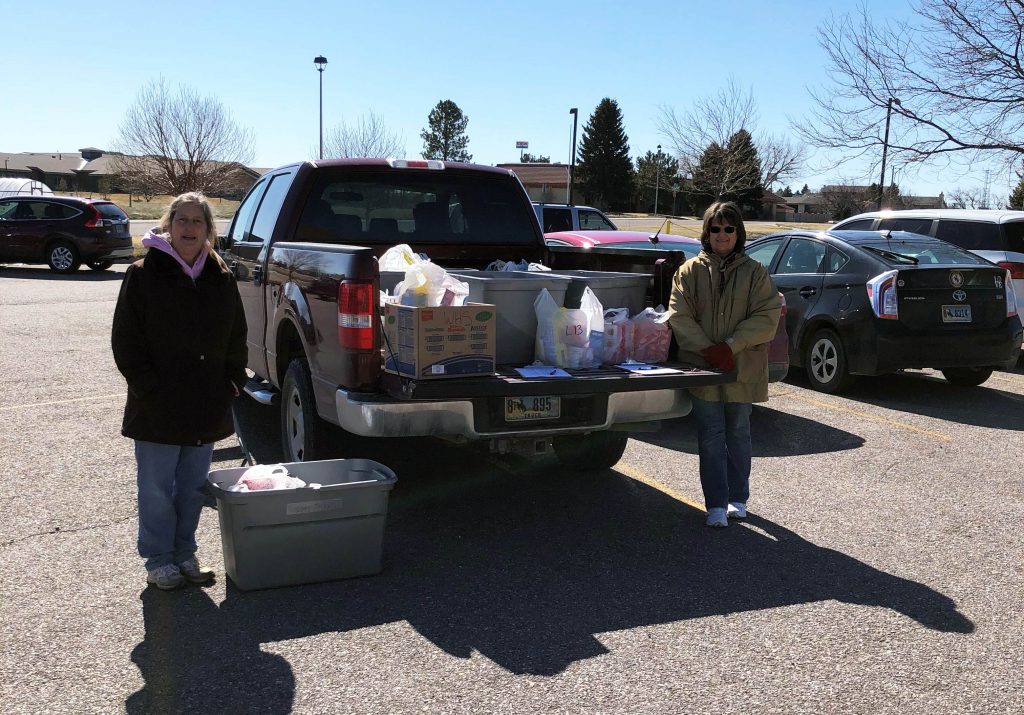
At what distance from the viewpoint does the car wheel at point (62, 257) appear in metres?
21.7

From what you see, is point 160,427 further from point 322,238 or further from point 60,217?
point 60,217

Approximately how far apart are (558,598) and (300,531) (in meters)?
1.16

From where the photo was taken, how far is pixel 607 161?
8412cm

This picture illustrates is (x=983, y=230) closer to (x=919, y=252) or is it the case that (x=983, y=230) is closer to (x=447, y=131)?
(x=919, y=252)

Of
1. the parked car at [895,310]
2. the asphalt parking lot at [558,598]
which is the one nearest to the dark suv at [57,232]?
the asphalt parking lot at [558,598]

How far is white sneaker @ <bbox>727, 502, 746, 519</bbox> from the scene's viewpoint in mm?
5371

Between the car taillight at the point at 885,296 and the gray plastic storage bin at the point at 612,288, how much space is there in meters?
3.97

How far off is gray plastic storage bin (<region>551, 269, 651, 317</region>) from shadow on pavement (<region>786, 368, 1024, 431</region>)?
158 inches

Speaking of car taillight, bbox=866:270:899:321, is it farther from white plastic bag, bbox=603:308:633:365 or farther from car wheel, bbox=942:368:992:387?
white plastic bag, bbox=603:308:633:365

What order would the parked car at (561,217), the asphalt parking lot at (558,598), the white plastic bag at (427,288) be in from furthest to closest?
the parked car at (561,217), the white plastic bag at (427,288), the asphalt parking lot at (558,598)

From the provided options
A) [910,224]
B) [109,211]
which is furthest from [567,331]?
[109,211]

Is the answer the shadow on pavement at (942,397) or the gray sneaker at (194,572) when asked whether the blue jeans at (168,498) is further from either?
the shadow on pavement at (942,397)

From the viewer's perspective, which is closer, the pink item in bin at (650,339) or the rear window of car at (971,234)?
the pink item in bin at (650,339)

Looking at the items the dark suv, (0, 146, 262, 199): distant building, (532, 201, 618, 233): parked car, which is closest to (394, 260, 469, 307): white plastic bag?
(532, 201, 618, 233): parked car
